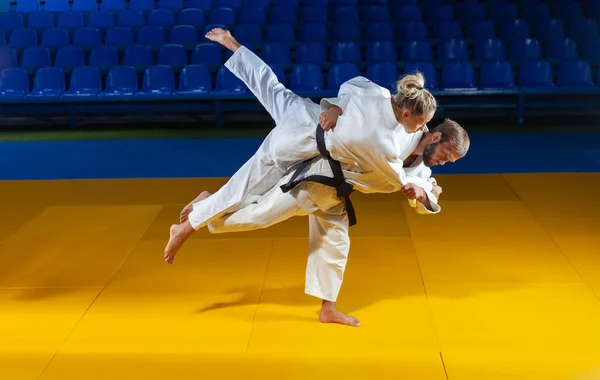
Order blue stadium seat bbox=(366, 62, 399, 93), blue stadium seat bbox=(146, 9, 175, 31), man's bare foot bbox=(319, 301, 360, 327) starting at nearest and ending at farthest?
man's bare foot bbox=(319, 301, 360, 327) → blue stadium seat bbox=(366, 62, 399, 93) → blue stadium seat bbox=(146, 9, 175, 31)

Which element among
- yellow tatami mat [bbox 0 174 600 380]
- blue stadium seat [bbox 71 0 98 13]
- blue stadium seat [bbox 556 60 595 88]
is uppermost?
blue stadium seat [bbox 71 0 98 13]

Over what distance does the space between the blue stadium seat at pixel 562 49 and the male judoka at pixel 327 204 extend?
19.4 feet

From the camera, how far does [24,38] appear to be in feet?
28.6

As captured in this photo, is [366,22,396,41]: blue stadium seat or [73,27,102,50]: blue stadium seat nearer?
[366,22,396,41]: blue stadium seat

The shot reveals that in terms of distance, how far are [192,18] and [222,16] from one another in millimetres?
456

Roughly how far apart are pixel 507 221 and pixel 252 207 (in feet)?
7.67

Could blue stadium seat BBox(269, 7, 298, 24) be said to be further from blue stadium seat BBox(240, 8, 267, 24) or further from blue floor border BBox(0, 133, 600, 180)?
blue floor border BBox(0, 133, 600, 180)

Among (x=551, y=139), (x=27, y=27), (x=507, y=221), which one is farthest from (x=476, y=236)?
(x=27, y=27)

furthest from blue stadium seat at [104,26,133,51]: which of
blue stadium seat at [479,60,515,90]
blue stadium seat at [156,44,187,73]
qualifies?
blue stadium seat at [479,60,515,90]

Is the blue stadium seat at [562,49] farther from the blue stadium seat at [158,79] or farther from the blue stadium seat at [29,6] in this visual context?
the blue stadium seat at [29,6]

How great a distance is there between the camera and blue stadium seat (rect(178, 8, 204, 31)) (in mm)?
8758

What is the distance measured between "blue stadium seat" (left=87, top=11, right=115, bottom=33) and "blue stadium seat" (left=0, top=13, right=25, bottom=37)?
1.03m

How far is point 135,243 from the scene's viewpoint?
4391 mm

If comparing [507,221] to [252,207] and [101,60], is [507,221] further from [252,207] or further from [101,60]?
[101,60]
